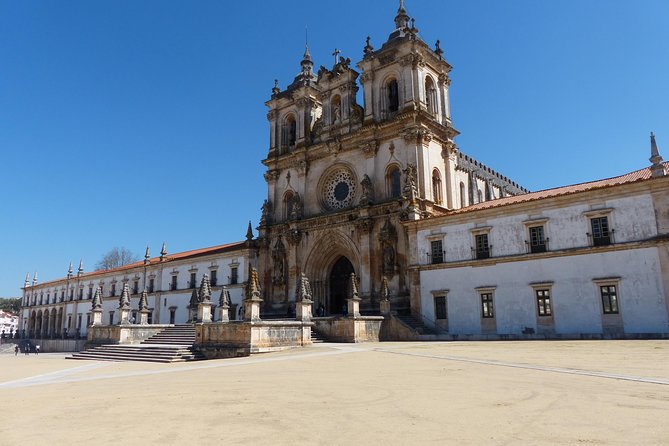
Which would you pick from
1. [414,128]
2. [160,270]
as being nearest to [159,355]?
[414,128]

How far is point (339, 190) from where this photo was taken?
39844 mm

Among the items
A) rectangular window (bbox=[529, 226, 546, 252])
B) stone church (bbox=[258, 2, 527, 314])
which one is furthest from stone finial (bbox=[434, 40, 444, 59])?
rectangular window (bbox=[529, 226, 546, 252])

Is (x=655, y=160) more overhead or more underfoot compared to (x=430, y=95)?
more underfoot

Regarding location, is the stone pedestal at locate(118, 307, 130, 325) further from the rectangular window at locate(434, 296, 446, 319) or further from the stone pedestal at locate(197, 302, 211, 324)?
the rectangular window at locate(434, 296, 446, 319)

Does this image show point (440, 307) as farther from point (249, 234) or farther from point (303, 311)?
point (249, 234)

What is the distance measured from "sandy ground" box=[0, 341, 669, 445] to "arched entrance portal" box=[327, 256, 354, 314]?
25141 mm

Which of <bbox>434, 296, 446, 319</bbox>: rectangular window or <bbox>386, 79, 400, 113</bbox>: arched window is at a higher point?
<bbox>386, 79, 400, 113</bbox>: arched window

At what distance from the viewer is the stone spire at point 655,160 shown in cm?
2416

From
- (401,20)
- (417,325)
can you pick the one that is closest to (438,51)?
(401,20)

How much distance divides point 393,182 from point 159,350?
65.6 feet

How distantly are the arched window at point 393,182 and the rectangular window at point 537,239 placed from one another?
10.8m

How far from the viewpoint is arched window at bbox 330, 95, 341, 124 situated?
4062 centimetres

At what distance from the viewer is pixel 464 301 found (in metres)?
29.1

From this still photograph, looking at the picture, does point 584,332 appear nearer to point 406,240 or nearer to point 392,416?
point 406,240
